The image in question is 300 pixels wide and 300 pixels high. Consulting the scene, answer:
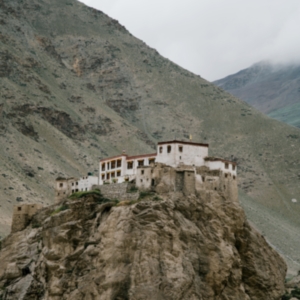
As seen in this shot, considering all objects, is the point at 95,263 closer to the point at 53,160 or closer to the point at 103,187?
the point at 103,187

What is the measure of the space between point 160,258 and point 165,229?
3.33 metres

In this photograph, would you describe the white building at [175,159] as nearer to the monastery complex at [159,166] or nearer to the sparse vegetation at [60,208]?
the monastery complex at [159,166]

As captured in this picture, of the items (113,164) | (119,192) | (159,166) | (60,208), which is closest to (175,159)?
(159,166)

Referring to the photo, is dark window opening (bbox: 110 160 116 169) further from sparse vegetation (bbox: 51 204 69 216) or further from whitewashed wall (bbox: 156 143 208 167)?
sparse vegetation (bbox: 51 204 69 216)

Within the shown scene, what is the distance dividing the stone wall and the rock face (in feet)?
4.40

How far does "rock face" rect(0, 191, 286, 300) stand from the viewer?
87.7 meters

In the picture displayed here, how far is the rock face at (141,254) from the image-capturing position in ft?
288

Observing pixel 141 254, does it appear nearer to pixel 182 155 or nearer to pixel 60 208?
pixel 182 155

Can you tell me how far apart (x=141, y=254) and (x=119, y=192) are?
10.3 m

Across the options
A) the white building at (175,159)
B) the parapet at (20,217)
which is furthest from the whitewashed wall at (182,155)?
the parapet at (20,217)

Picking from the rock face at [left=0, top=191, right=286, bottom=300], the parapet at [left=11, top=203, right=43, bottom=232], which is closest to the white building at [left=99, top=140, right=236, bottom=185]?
the rock face at [left=0, top=191, right=286, bottom=300]

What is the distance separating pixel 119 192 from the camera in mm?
95750

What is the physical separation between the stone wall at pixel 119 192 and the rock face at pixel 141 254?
4.40ft

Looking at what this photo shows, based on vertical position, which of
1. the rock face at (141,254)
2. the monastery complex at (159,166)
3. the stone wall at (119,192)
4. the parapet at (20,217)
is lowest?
the rock face at (141,254)
